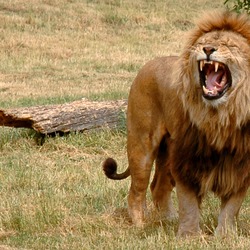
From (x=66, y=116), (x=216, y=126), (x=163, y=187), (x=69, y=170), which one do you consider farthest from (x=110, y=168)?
(x=66, y=116)

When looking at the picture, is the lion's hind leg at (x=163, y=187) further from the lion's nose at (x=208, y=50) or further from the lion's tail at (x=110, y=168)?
the lion's nose at (x=208, y=50)

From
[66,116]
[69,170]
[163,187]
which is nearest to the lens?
[163,187]

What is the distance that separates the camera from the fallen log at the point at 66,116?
32.8 feet

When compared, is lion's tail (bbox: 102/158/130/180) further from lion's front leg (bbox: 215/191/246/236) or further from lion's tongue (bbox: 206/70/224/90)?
lion's tongue (bbox: 206/70/224/90)

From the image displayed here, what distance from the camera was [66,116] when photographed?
10328mm

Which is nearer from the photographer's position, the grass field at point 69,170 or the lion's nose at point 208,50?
the lion's nose at point 208,50

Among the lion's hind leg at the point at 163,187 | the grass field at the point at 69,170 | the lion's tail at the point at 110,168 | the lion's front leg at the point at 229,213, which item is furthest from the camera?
the lion's tail at the point at 110,168

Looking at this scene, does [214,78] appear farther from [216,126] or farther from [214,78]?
[216,126]

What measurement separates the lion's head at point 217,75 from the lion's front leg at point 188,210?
453mm

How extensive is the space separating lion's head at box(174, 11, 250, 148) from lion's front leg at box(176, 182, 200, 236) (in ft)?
1.49

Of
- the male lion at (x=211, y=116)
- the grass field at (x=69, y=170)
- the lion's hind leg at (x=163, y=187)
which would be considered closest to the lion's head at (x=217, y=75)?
the male lion at (x=211, y=116)

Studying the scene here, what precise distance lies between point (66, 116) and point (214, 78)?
5111 millimetres

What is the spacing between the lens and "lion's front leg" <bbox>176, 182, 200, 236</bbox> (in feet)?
19.1

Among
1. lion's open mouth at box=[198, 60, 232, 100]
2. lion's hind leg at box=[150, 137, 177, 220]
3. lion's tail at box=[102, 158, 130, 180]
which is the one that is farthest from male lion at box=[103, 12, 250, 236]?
lion's tail at box=[102, 158, 130, 180]
